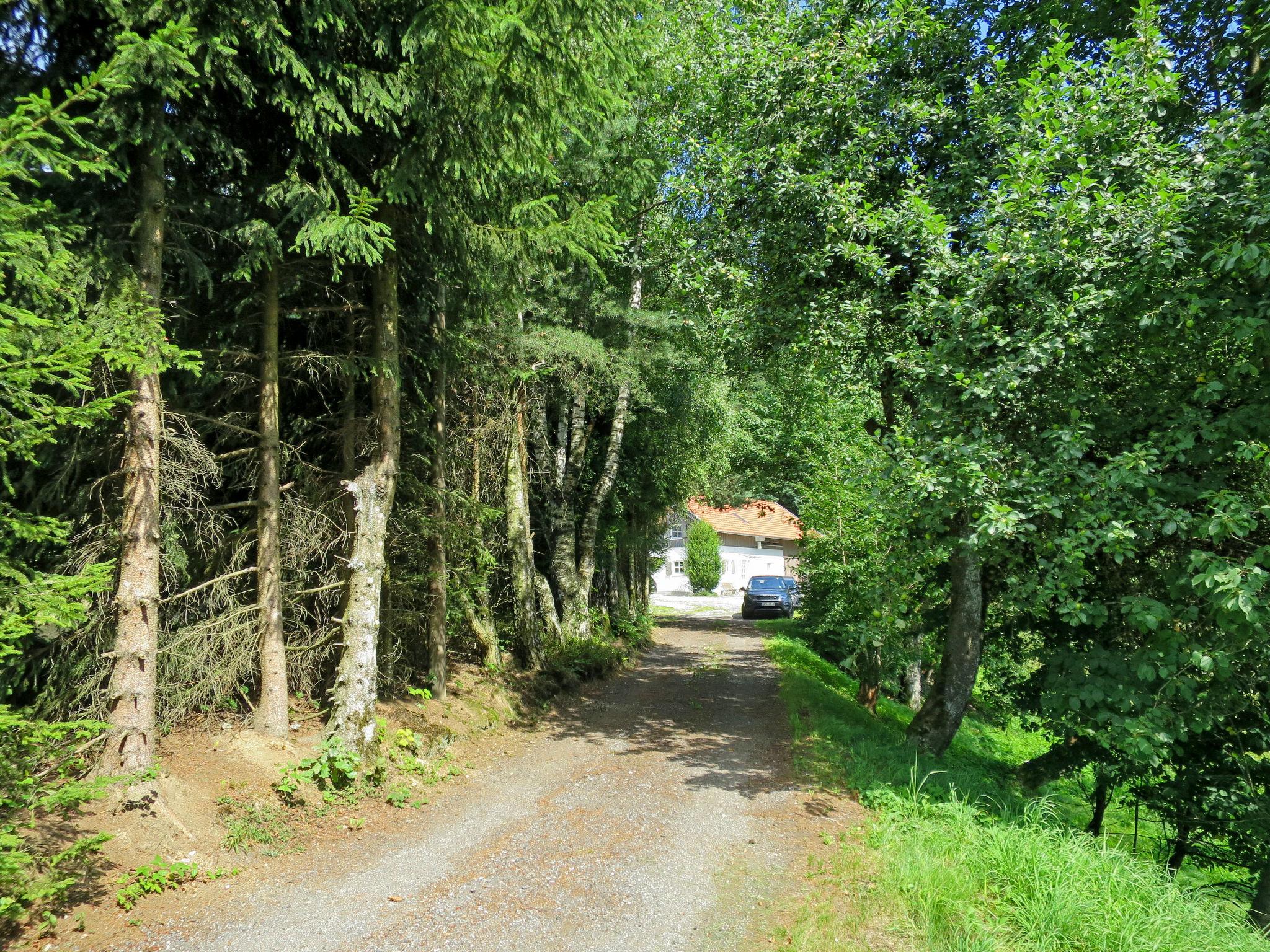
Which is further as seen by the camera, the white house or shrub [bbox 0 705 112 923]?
the white house

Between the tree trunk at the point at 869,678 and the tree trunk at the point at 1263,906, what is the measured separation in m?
6.40

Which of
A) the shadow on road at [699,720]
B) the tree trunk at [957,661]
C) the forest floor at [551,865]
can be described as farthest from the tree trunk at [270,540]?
the tree trunk at [957,661]

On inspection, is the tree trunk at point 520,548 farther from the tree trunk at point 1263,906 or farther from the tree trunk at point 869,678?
the tree trunk at point 1263,906

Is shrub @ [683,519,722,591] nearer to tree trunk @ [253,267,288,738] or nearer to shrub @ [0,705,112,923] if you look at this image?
tree trunk @ [253,267,288,738]

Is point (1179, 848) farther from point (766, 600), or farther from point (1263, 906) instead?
point (766, 600)

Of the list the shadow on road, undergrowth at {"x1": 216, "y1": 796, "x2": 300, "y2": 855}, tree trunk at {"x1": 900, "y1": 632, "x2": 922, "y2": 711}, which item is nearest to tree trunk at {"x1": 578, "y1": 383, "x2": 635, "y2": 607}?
the shadow on road

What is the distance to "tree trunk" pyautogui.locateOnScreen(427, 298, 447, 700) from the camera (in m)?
9.45

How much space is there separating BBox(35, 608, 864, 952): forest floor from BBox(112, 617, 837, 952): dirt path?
0.05 feet

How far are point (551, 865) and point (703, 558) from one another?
39.5m

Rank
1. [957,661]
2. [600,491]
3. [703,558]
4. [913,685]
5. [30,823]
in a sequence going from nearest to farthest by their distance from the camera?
[30,823] → [957,661] → [600,491] → [913,685] → [703,558]

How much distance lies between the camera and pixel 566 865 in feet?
18.6

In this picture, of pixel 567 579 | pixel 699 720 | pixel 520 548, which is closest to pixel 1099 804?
pixel 699 720

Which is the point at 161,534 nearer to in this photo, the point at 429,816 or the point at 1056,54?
the point at 429,816

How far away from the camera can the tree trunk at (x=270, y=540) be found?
7.10 metres
